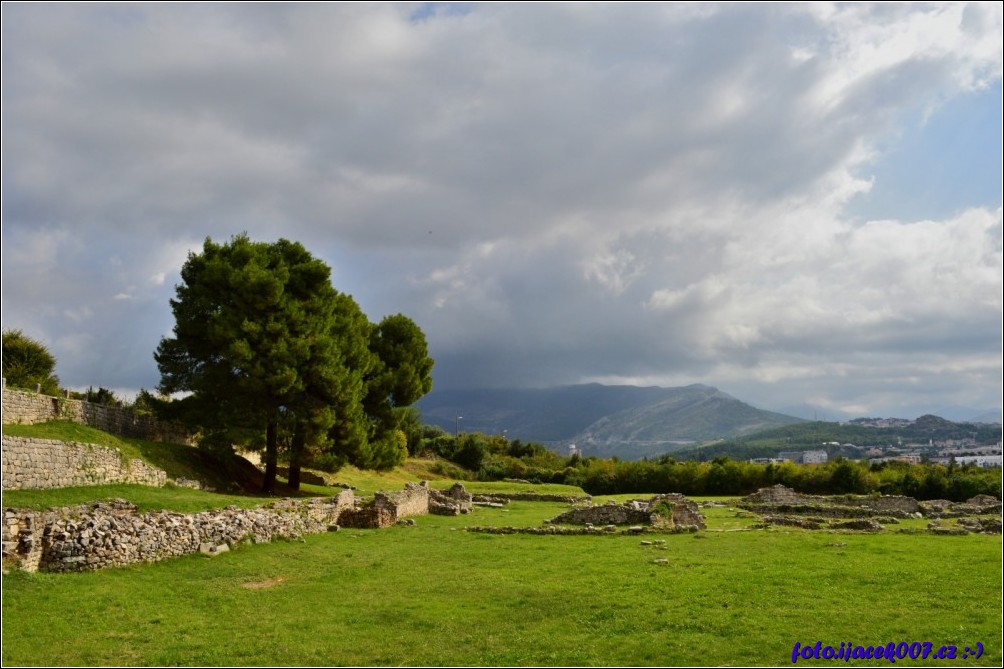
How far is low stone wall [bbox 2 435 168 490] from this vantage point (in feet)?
72.7

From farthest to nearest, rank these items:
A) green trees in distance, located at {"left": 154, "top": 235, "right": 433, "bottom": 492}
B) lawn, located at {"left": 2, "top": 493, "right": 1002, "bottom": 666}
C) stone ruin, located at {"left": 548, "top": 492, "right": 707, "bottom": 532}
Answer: green trees in distance, located at {"left": 154, "top": 235, "right": 433, "bottom": 492} < stone ruin, located at {"left": 548, "top": 492, "right": 707, "bottom": 532} < lawn, located at {"left": 2, "top": 493, "right": 1002, "bottom": 666}

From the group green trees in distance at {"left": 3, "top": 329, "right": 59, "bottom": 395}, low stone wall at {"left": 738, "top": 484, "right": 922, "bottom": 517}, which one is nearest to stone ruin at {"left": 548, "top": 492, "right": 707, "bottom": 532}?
low stone wall at {"left": 738, "top": 484, "right": 922, "bottom": 517}

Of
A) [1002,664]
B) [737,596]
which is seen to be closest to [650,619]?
[737,596]

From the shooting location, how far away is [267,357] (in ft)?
108

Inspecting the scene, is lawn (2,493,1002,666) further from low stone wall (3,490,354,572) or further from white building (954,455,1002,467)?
white building (954,455,1002,467)

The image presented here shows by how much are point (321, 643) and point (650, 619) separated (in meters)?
5.76

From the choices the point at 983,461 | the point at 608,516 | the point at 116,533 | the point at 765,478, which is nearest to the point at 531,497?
the point at 608,516

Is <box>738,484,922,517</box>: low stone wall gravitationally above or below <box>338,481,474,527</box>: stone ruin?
below

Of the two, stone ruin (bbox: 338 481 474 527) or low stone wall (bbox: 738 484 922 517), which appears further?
low stone wall (bbox: 738 484 922 517)

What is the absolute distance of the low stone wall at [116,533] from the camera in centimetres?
1628

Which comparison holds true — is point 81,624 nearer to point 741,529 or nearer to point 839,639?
point 839,639

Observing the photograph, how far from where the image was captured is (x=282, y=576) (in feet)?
57.9

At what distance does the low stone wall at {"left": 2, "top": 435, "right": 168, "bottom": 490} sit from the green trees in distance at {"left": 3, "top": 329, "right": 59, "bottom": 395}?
570 inches

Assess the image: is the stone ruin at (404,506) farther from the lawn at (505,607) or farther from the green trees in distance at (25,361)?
the green trees in distance at (25,361)
